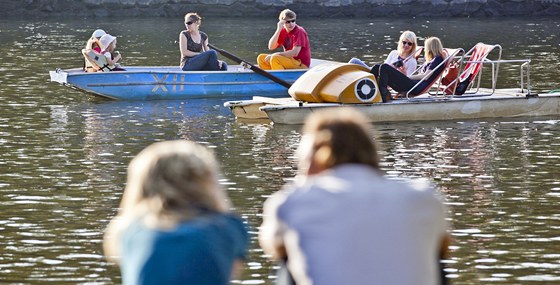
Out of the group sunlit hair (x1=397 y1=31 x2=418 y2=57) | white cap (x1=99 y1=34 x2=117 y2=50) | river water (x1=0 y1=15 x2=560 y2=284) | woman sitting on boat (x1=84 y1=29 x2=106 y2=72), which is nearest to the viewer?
river water (x1=0 y1=15 x2=560 y2=284)

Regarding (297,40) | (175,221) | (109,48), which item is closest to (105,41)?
(109,48)

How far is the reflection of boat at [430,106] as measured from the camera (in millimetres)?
16797

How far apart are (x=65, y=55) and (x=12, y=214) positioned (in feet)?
61.1

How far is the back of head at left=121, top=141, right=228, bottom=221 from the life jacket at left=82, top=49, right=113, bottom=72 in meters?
15.3

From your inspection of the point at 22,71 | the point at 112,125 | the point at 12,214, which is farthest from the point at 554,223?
the point at 22,71

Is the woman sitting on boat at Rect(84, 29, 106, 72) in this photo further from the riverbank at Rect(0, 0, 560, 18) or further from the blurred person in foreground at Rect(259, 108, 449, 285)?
the riverbank at Rect(0, 0, 560, 18)

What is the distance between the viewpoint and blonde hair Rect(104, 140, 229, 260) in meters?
4.70

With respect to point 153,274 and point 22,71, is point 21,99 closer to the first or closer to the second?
point 22,71

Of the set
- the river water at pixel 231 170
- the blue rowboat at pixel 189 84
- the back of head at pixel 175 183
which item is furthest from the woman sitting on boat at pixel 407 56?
the back of head at pixel 175 183

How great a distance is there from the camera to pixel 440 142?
15.7 metres

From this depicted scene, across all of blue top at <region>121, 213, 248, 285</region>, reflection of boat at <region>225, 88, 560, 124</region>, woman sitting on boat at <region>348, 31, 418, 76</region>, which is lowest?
reflection of boat at <region>225, 88, 560, 124</region>

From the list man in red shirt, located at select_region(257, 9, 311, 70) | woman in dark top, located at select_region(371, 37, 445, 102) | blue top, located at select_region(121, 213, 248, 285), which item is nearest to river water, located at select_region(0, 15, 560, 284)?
woman in dark top, located at select_region(371, 37, 445, 102)

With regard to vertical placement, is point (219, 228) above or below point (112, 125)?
above

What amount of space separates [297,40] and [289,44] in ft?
0.65
